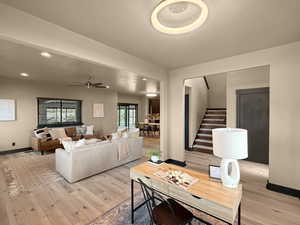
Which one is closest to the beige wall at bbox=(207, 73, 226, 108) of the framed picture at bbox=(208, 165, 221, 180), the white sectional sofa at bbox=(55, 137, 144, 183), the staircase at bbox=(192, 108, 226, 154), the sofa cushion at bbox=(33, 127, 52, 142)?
the staircase at bbox=(192, 108, 226, 154)

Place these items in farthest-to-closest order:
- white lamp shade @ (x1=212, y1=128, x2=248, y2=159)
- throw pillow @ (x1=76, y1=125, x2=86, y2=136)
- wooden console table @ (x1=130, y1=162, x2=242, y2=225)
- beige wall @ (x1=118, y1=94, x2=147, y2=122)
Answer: beige wall @ (x1=118, y1=94, x2=147, y2=122) → throw pillow @ (x1=76, y1=125, x2=86, y2=136) → white lamp shade @ (x1=212, y1=128, x2=248, y2=159) → wooden console table @ (x1=130, y1=162, x2=242, y2=225)

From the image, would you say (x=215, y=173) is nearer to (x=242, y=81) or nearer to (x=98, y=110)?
(x=242, y=81)

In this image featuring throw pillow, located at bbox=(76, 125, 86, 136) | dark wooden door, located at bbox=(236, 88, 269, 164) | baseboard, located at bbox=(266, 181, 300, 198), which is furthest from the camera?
throw pillow, located at bbox=(76, 125, 86, 136)

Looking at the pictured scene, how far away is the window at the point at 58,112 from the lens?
5.72 meters

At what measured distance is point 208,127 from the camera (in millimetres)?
5727

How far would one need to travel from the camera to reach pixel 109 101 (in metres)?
7.89

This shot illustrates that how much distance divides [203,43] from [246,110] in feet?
9.56

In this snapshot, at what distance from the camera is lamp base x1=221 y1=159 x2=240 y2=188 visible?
1.39 metres

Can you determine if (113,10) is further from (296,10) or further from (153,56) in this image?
(296,10)

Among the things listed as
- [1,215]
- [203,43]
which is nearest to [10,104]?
[1,215]

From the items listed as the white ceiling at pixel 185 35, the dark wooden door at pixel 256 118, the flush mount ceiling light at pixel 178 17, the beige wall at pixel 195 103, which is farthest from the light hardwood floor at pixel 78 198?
the white ceiling at pixel 185 35

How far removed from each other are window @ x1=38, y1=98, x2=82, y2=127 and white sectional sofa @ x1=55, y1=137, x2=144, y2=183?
3413 millimetres

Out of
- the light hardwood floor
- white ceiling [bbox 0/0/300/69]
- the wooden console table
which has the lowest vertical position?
the light hardwood floor

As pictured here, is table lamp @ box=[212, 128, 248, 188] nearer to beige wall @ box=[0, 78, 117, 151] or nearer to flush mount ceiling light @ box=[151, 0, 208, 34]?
flush mount ceiling light @ box=[151, 0, 208, 34]
